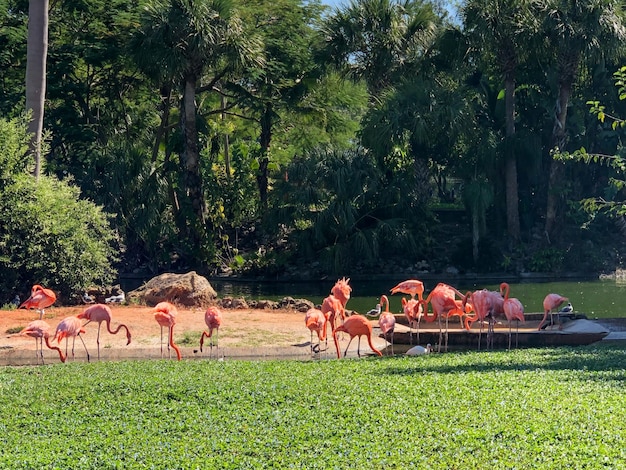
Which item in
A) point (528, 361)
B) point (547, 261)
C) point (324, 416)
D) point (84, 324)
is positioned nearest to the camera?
point (324, 416)

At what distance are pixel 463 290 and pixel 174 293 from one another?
934cm

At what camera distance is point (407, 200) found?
94.0 ft

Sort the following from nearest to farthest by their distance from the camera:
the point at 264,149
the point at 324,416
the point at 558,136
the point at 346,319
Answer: the point at 324,416 → the point at 346,319 → the point at 558,136 → the point at 264,149

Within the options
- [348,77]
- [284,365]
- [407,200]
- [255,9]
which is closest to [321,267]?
[407,200]

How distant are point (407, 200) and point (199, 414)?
2159 centimetres

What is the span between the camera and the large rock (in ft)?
62.4

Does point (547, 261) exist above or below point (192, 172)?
below

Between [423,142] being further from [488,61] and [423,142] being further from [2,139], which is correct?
[2,139]

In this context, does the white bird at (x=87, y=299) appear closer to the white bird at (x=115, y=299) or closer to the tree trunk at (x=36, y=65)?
the white bird at (x=115, y=299)

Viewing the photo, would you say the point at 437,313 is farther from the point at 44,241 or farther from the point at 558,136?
the point at 558,136

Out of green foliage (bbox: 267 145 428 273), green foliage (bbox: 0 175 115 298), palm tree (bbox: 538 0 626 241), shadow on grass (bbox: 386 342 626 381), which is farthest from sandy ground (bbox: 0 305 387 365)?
palm tree (bbox: 538 0 626 241)

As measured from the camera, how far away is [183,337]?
14531 millimetres

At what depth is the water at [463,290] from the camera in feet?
66.9

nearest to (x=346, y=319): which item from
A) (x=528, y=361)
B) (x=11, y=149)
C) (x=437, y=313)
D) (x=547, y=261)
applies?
(x=437, y=313)
